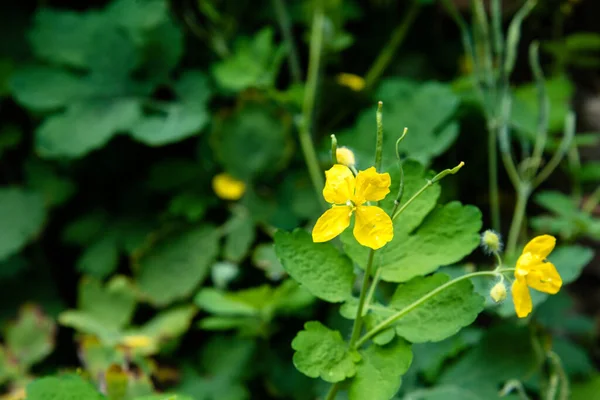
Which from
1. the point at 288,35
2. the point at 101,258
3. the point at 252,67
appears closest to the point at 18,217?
the point at 101,258

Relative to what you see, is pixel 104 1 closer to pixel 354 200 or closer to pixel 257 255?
pixel 257 255

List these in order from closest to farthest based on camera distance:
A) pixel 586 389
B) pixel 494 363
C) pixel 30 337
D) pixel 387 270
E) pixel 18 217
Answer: pixel 387 270 → pixel 494 363 → pixel 586 389 → pixel 30 337 → pixel 18 217

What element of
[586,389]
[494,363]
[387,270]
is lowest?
[586,389]

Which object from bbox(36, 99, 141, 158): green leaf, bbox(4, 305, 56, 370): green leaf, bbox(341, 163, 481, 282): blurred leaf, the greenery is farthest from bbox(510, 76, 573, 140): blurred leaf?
bbox(4, 305, 56, 370): green leaf

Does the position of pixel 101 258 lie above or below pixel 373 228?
below

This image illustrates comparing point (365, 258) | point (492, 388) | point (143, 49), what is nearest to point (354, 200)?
point (365, 258)

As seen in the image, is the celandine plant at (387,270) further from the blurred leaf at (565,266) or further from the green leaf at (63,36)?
the green leaf at (63,36)

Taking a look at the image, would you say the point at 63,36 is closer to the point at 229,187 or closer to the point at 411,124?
the point at 229,187
